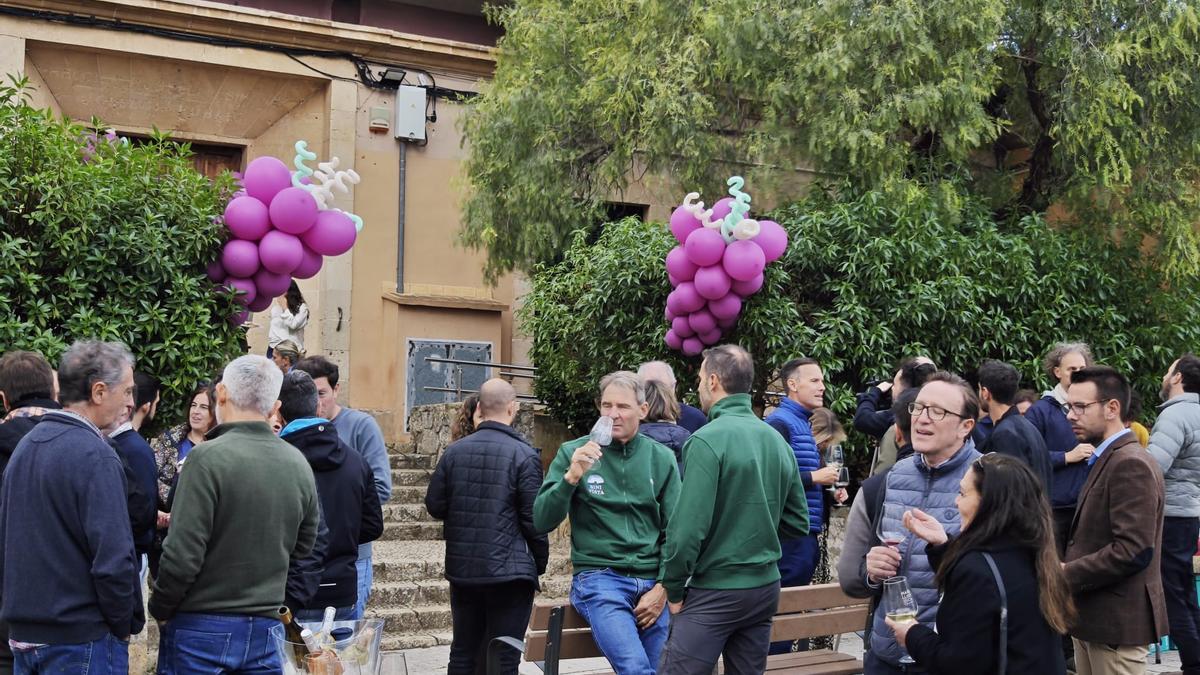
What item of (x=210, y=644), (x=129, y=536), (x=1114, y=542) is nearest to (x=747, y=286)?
(x=1114, y=542)

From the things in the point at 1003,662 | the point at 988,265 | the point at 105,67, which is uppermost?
the point at 105,67

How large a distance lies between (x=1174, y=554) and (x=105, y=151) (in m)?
7.07

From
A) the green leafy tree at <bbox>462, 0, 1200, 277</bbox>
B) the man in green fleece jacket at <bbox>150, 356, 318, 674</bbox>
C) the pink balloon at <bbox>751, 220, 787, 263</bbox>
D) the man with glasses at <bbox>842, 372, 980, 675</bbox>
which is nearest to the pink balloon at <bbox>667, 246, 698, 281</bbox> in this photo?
the pink balloon at <bbox>751, 220, 787, 263</bbox>

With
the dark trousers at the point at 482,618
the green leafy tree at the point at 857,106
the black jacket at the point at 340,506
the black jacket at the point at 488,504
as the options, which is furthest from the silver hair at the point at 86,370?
the green leafy tree at the point at 857,106

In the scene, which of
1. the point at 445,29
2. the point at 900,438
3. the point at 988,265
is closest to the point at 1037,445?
the point at 900,438

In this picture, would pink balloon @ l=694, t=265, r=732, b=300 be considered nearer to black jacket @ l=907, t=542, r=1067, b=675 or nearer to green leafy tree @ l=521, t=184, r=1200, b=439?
green leafy tree @ l=521, t=184, r=1200, b=439

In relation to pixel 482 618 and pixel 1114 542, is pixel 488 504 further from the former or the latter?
pixel 1114 542

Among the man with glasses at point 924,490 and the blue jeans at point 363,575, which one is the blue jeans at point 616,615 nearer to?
the man with glasses at point 924,490

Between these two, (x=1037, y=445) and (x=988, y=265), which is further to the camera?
(x=988, y=265)

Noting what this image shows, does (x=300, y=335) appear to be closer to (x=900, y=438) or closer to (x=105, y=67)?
(x=105, y=67)

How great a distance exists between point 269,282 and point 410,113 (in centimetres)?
790

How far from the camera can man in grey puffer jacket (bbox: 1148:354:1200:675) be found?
6312 mm

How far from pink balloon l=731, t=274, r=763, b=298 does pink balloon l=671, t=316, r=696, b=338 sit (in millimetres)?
533

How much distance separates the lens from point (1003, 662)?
3.63 metres
